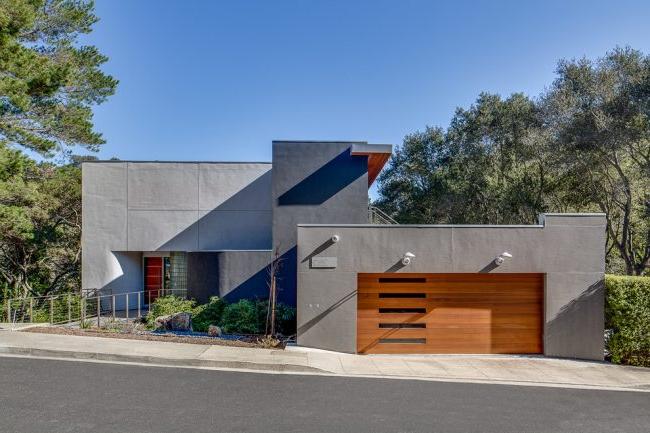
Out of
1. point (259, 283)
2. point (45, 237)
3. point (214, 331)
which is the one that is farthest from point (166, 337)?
point (45, 237)

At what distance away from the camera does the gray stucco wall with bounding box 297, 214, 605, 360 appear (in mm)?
10656

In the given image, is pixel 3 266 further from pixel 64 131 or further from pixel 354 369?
pixel 354 369

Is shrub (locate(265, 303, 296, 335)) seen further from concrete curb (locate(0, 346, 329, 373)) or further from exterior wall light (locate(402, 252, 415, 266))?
exterior wall light (locate(402, 252, 415, 266))

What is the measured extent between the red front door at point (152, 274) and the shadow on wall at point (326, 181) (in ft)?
25.0

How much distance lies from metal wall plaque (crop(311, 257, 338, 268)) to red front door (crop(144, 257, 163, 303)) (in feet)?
31.6

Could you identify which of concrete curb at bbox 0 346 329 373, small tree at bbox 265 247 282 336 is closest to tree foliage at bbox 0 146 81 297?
concrete curb at bbox 0 346 329 373

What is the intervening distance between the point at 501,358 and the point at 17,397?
9849 mm

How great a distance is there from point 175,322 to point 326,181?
6164 millimetres

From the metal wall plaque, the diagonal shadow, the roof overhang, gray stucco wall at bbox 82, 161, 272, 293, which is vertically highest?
the roof overhang

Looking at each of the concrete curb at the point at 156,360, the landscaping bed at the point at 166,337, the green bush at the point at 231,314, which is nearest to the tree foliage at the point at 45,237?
the landscaping bed at the point at 166,337

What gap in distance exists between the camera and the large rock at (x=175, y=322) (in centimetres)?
1256

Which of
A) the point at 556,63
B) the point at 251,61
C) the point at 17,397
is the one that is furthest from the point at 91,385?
the point at 556,63

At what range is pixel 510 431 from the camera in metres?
5.95

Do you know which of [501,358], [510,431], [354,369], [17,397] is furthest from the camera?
[501,358]
